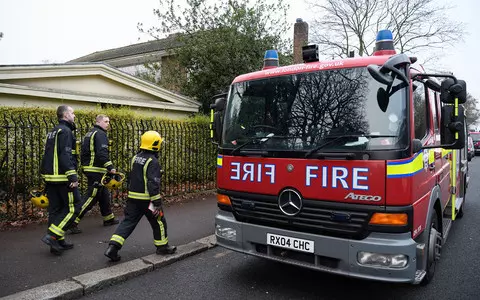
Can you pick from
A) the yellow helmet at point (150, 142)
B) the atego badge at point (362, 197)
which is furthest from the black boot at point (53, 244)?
the atego badge at point (362, 197)

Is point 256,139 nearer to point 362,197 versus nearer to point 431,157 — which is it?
point 362,197

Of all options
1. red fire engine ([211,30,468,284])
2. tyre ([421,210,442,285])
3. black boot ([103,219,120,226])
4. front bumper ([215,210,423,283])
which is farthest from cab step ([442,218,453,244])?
black boot ([103,219,120,226])

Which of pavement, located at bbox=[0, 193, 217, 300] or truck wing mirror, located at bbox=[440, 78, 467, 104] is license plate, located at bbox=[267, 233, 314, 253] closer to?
pavement, located at bbox=[0, 193, 217, 300]

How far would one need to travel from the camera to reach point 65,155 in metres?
4.55

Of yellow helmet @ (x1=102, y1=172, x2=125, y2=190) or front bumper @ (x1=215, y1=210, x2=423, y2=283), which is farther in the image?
yellow helmet @ (x1=102, y1=172, x2=125, y2=190)

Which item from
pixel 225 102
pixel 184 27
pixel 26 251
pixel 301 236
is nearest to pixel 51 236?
pixel 26 251

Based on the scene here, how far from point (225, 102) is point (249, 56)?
8.95m

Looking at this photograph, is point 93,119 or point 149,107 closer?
point 93,119

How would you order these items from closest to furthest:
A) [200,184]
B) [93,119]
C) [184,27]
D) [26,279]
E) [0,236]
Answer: [26,279] < [0,236] < [93,119] < [200,184] < [184,27]

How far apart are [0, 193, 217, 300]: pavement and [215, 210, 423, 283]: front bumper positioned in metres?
1.50

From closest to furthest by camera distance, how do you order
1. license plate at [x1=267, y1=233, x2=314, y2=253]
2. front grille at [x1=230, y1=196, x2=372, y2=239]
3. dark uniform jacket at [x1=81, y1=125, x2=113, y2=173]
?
front grille at [x1=230, y1=196, x2=372, y2=239], license plate at [x1=267, y1=233, x2=314, y2=253], dark uniform jacket at [x1=81, y1=125, x2=113, y2=173]

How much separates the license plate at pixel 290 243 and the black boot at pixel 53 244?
9.11 ft

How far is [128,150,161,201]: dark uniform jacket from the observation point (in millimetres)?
4223

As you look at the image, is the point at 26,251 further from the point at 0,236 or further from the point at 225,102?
the point at 225,102
